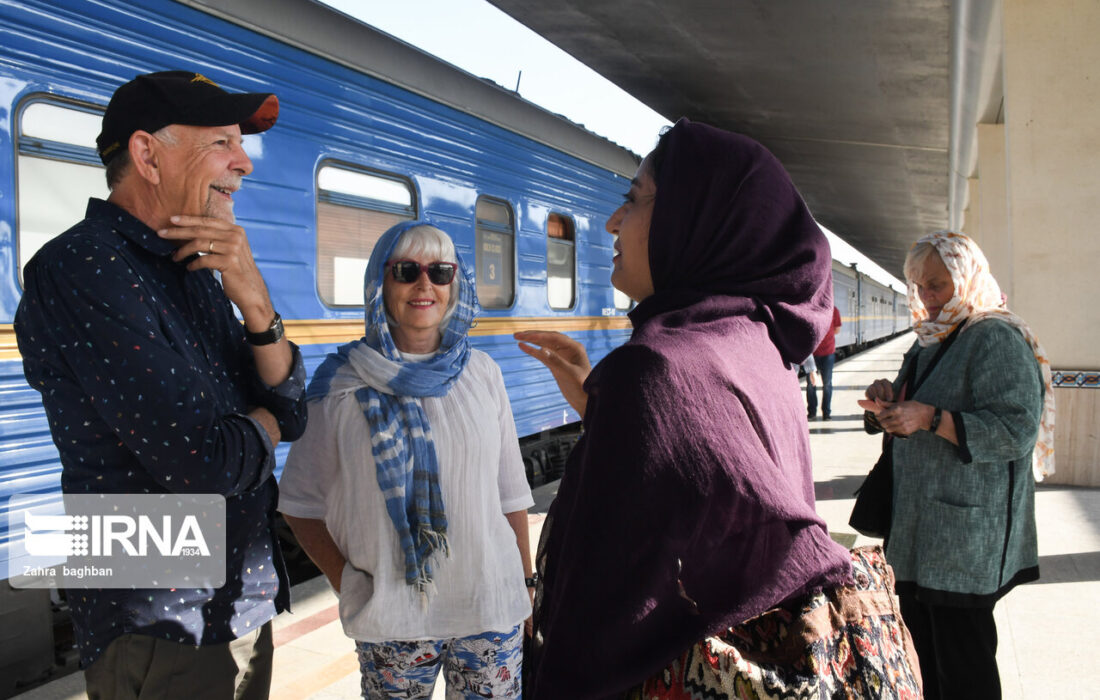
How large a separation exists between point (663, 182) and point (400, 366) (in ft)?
3.20

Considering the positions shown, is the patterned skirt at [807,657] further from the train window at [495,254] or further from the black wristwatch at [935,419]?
the train window at [495,254]

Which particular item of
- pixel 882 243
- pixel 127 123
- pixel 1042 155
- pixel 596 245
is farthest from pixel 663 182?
pixel 882 243

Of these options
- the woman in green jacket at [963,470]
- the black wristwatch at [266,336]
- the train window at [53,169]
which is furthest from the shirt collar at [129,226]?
the woman in green jacket at [963,470]

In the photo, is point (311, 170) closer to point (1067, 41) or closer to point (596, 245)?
point (596, 245)

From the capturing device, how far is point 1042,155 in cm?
726

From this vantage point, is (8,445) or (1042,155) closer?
(8,445)

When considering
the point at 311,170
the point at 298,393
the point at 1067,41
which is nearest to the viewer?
the point at 298,393

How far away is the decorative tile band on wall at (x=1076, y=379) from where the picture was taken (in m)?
7.03

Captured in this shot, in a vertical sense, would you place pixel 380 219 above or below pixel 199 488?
above

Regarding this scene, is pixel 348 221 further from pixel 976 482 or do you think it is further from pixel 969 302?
pixel 976 482

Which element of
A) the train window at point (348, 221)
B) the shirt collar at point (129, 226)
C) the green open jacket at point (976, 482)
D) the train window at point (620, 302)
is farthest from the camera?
the train window at point (620, 302)

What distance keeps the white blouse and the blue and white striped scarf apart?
30 mm

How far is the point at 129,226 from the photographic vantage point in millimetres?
1446

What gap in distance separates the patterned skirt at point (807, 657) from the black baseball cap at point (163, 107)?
126 centimetres
